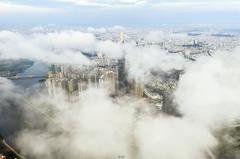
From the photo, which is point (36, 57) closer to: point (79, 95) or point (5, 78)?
point (5, 78)

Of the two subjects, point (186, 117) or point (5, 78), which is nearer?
point (186, 117)

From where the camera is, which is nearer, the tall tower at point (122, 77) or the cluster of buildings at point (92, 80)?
the cluster of buildings at point (92, 80)

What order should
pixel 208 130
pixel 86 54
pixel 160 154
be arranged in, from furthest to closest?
pixel 86 54
pixel 208 130
pixel 160 154

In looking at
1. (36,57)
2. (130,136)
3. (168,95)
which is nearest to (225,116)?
(168,95)

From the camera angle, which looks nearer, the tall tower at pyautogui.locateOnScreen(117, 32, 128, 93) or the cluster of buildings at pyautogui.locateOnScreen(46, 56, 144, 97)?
the cluster of buildings at pyautogui.locateOnScreen(46, 56, 144, 97)

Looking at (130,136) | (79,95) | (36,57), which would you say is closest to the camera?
(130,136)

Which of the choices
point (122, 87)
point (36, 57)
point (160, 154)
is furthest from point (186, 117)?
point (36, 57)

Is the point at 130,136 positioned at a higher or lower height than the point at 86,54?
lower

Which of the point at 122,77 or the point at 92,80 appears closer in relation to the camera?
the point at 92,80

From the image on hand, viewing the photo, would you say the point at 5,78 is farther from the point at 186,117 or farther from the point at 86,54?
the point at 186,117
